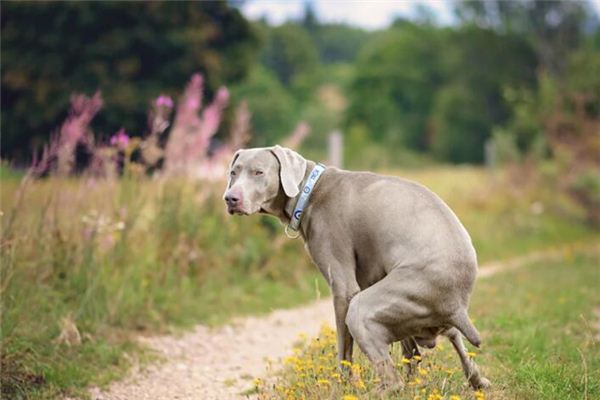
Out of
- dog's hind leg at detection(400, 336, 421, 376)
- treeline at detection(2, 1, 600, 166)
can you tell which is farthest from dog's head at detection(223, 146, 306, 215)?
treeline at detection(2, 1, 600, 166)

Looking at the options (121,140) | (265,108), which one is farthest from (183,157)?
(265,108)

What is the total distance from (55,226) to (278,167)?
10.4 ft

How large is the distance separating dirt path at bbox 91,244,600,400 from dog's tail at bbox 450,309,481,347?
1814mm

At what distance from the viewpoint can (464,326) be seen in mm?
5109

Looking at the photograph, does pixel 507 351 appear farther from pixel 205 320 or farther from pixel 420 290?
pixel 205 320

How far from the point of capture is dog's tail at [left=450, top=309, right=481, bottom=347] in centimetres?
508

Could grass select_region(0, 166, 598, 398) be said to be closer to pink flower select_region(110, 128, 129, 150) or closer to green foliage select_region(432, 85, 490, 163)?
pink flower select_region(110, 128, 129, 150)

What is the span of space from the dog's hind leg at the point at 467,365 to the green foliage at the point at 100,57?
16.1 metres

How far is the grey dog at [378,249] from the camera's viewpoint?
5.07 m

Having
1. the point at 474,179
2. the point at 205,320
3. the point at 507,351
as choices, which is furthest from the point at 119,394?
the point at 474,179

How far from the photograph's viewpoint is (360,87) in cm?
5938

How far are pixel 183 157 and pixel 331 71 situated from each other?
194 ft

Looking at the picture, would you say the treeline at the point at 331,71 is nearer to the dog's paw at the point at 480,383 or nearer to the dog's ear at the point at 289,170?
the dog's ear at the point at 289,170

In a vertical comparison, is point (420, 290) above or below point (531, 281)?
above
